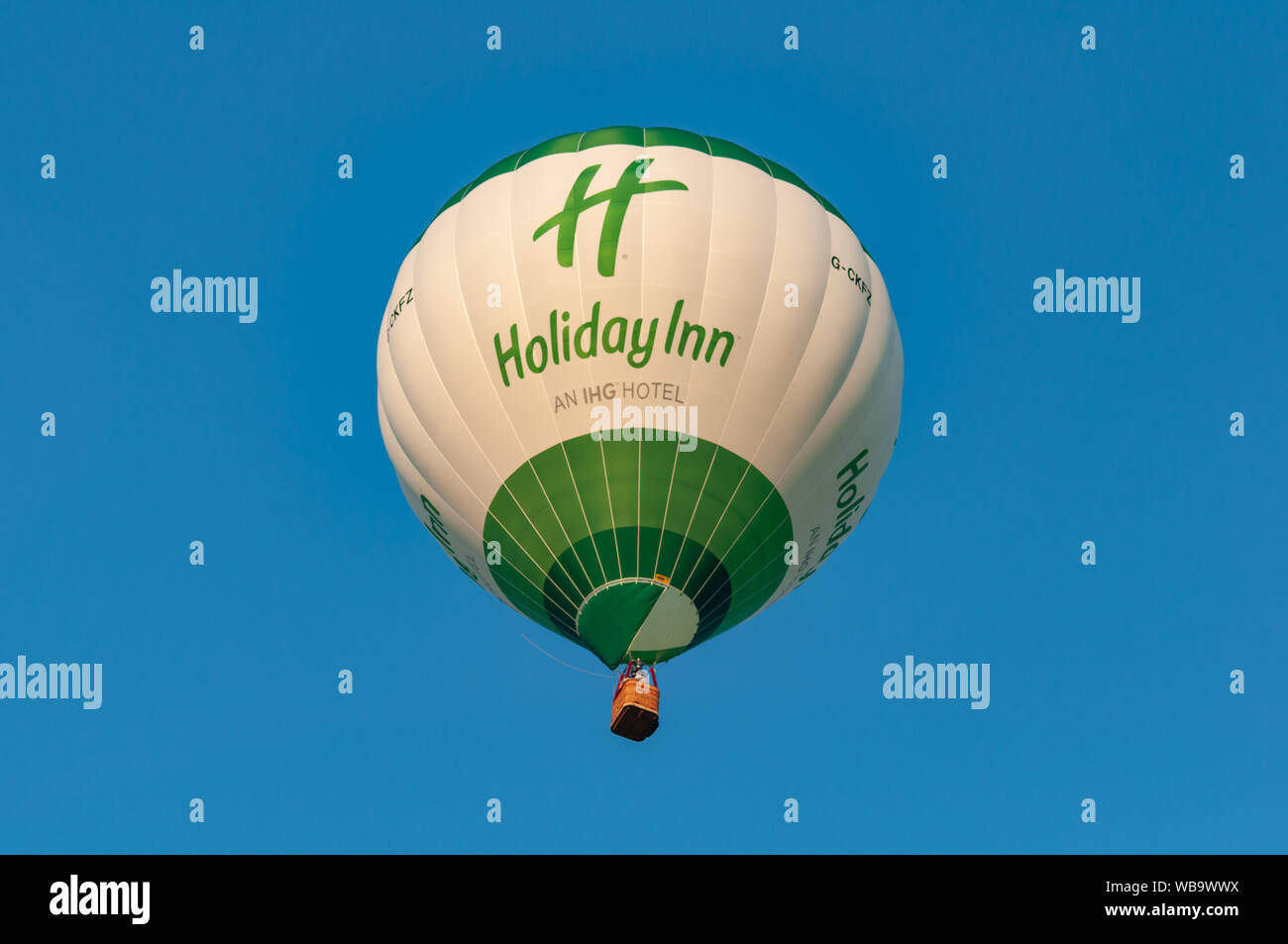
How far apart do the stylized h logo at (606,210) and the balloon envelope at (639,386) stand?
0.03m

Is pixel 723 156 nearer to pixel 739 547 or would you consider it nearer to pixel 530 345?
pixel 530 345

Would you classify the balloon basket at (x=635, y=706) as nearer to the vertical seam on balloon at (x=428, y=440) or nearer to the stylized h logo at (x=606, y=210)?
the vertical seam on balloon at (x=428, y=440)

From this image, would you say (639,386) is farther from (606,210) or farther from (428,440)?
(428,440)

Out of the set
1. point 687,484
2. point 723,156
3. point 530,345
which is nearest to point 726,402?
point 687,484

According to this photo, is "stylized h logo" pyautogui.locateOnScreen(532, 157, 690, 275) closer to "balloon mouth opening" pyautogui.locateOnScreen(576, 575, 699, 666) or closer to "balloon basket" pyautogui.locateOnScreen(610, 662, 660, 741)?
"balloon mouth opening" pyautogui.locateOnScreen(576, 575, 699, 666)

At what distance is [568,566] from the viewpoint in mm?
19391

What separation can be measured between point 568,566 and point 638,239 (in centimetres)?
391

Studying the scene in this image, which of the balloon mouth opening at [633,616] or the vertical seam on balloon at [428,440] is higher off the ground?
the vertical seam on balloon at [428,440]

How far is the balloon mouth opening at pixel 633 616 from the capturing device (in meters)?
19.2

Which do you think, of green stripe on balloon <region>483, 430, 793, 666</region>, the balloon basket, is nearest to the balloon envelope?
green stripe on balloon <region>483, 430, 793, 666</region>

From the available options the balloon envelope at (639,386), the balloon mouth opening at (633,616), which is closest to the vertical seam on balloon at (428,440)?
the balloon envelope at (639,386)

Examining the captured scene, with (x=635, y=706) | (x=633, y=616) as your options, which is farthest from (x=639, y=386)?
(x=635, y=706)

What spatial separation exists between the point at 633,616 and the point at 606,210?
190 inches

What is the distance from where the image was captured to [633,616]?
63.0ft
